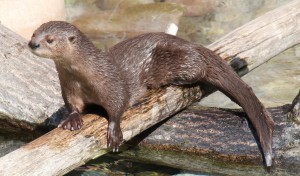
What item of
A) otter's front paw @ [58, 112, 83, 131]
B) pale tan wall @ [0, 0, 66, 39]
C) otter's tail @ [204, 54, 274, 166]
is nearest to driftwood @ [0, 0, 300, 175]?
otter's front paw @ [58, 112, 83, 131]

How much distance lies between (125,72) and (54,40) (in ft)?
2.07

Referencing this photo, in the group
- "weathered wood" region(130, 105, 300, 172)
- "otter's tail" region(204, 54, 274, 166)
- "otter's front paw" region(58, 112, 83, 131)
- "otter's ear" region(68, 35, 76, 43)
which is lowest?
"weathered wood" region(130, 105, 300, 172)

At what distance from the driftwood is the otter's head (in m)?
0.41

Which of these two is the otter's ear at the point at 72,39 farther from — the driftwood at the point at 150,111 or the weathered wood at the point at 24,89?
the weathered wood at the point at 24,89

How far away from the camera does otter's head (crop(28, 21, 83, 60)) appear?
3.24 metres

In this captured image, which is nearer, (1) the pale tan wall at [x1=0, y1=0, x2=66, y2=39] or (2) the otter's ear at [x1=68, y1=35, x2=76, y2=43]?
(2) the otter's ear at [x1=68, y1=35, x2=76, y2=43]

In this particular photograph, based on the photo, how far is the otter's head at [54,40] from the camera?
3238 millimetres

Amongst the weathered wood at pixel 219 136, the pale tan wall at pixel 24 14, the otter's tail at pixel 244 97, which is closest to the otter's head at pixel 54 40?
the weathered wood at pixel 219 136

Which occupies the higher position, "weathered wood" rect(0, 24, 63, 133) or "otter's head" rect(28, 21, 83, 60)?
"otter's head" rect(28, 21, 83, 60)

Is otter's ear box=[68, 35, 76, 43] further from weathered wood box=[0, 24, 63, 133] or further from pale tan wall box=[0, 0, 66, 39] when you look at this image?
pale tan wall box=[0, 0, 66, 39]

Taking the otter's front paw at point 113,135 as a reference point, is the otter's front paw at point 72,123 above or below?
above

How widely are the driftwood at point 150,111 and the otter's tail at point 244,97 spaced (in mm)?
184

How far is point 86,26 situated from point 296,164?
3.40 metres

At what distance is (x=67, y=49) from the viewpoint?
3369 mm
